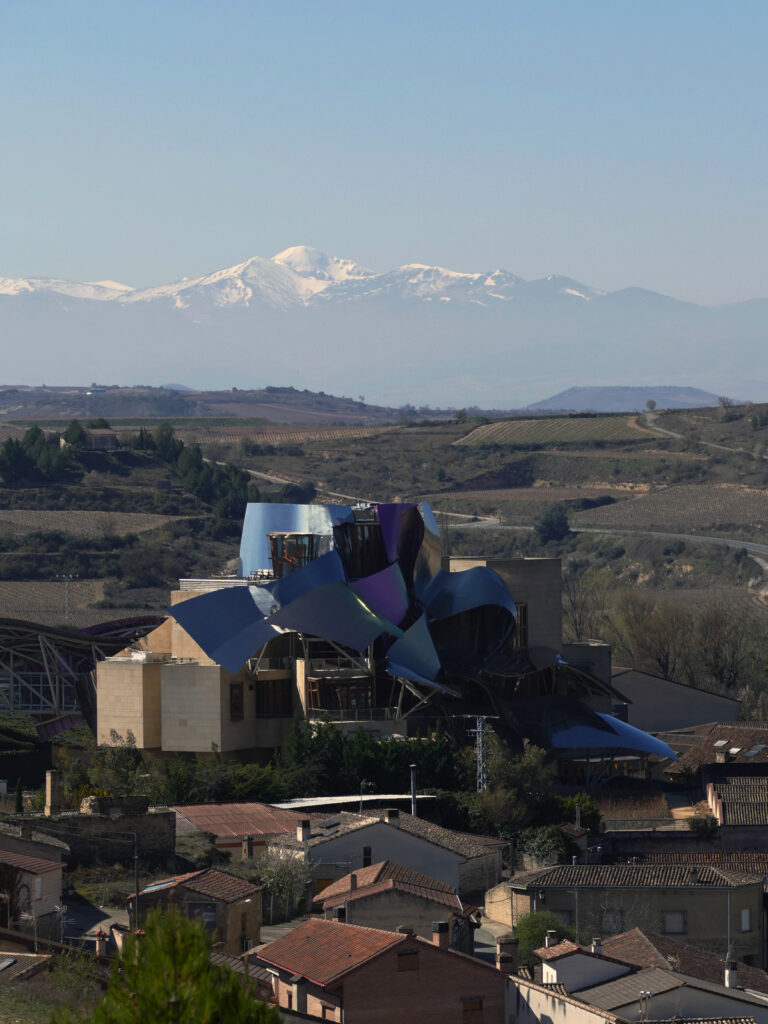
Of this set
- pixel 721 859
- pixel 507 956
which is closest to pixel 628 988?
pixel 507 956

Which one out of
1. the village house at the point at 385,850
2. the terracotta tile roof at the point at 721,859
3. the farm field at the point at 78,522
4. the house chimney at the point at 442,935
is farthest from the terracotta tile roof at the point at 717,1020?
the farm field at the point at 78,522

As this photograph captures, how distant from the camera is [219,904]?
4294 centimetres

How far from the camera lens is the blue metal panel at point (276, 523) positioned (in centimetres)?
7825

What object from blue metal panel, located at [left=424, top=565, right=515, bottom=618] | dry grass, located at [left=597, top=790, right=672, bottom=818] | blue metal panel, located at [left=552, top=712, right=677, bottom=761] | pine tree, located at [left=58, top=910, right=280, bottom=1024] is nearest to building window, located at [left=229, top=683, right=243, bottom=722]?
blue metal panel, located at [left=424, top=565, right=515, bottom=618]

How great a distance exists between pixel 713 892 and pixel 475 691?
86.5 ft

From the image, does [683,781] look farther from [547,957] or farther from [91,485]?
[91,485]

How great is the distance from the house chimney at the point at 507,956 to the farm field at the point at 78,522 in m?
117

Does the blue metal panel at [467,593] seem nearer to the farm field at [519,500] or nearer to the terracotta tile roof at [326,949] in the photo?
the terracotta tile roof at [326,949]

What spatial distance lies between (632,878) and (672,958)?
9.10m

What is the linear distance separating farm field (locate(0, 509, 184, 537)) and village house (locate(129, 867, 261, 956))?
368 ft

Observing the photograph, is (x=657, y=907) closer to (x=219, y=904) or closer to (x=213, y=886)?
(x=213, y=886)

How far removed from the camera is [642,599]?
11806cm

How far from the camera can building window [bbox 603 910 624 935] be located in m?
49.4

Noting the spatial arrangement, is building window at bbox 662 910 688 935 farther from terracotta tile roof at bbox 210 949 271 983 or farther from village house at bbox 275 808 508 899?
terracotta tile roof at bbox 210 949 271 983
